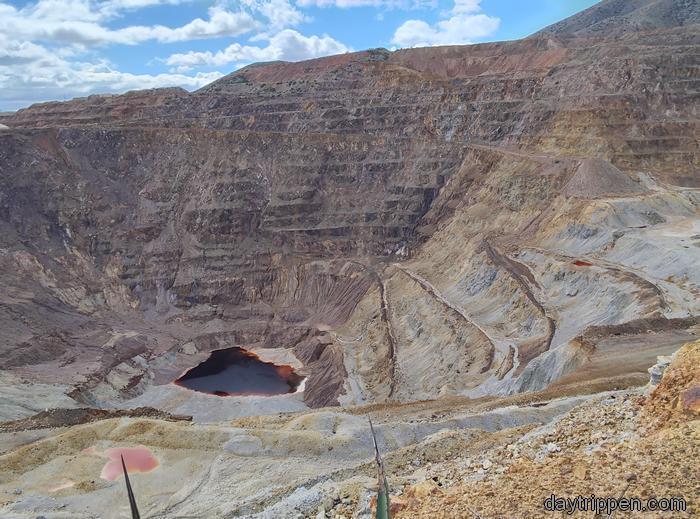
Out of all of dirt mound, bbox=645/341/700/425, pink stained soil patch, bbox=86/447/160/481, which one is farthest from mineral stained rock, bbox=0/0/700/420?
pink stained soil patch, bbox=86/447/160/481

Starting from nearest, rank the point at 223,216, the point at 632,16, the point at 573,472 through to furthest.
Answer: the point at 573,472 → the point at 223,216 → the point at 632,16

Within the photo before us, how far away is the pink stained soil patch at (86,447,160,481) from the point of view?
2608 cm

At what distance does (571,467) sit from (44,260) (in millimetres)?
73860

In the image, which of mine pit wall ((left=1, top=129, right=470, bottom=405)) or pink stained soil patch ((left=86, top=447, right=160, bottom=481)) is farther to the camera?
mine pit wall ((left=1, top=129, right=470, bottom=405))

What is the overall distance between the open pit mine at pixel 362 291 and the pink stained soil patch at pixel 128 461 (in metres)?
0.14

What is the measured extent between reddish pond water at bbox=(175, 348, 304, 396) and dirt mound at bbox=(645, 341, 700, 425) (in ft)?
151

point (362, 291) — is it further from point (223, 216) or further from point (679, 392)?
point (679, 392)

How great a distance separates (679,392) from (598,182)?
51.9 meters

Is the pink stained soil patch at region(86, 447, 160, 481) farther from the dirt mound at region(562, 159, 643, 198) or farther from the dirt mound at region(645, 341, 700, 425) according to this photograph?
the dirt mound at region(562, 159, 643, 198)

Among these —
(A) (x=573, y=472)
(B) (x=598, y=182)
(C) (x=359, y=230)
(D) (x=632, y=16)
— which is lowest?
(A) (x=573, y=472)

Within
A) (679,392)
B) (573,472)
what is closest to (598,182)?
(679,392)

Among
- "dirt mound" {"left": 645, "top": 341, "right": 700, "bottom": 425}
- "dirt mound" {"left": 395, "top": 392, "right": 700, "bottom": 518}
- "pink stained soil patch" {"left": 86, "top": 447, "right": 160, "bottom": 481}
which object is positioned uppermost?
"dirt mound" {"left": 645, "top": 341, "right": 700, "bottom": 425}

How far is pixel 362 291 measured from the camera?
69.4m

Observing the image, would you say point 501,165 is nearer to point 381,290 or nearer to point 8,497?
point 381,290
